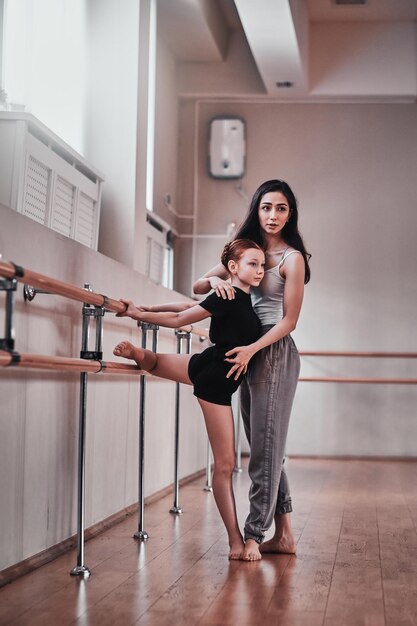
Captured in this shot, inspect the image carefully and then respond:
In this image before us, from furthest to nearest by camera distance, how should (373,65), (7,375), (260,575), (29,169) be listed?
1. (373,65)
2. (29,169)
3. (260,575)
4. (7,375)

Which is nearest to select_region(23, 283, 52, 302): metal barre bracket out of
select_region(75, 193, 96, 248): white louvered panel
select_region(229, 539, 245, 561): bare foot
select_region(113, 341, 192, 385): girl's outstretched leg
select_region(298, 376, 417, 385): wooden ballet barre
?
select_region(113, 341, 192, 385): girl's outstretched leg

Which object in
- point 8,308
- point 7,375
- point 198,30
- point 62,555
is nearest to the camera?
point 8,308

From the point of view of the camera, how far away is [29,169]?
3320mm

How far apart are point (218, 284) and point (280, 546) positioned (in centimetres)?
81

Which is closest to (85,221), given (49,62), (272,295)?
(49,62)

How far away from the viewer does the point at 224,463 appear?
2664mm

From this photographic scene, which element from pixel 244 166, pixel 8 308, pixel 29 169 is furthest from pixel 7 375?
pixel 244 166

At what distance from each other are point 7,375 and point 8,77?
59.8 inches

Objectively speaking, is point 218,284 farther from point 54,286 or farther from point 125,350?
point 54,286

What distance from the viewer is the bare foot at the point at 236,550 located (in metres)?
2.64

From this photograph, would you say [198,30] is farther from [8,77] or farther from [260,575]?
[260,575]

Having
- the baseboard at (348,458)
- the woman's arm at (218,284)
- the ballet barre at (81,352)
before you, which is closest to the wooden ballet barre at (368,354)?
the baseboard at (348,458)

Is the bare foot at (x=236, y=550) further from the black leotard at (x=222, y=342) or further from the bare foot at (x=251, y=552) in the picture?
the black leotard at (x=222, y=342)

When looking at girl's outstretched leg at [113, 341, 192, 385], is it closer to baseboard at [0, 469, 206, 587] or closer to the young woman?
the young woman
